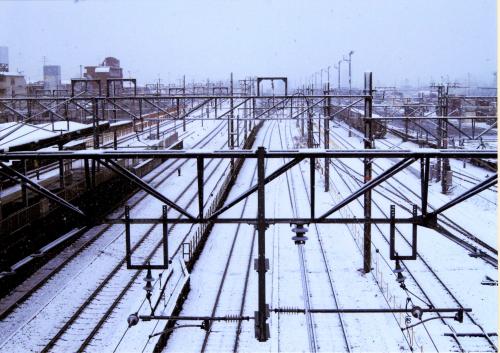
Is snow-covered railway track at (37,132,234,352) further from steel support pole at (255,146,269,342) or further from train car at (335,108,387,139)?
train car at (335,108,387,139)

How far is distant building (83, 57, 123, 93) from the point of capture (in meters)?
49.8

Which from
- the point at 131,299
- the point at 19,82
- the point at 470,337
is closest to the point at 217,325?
the point at 131,299

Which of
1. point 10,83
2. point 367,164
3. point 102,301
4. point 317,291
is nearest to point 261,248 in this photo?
point 317,291

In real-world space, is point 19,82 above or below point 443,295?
above

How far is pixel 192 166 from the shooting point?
27094 mm

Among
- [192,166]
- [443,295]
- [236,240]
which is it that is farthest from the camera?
[192,166]

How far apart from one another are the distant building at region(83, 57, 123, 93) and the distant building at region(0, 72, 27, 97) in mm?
5427

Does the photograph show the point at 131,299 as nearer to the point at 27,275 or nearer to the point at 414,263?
the point at 27,275

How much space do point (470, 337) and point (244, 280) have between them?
4371 mm

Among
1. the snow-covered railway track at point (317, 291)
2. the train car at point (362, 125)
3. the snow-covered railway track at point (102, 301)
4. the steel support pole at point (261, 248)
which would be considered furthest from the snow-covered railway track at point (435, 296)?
the snow-covered railway track at point (102, 301)

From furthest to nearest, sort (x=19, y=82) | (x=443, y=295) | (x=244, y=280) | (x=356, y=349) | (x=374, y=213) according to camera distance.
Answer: (x=19, y=82) < (x=374, y=213) < (x=244, y=280) < (x=443, y=295) < (x=356, y=349)

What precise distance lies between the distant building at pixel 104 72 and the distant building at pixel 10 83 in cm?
543

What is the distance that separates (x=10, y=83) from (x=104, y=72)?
11978mm

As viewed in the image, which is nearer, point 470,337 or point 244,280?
point 470,337
